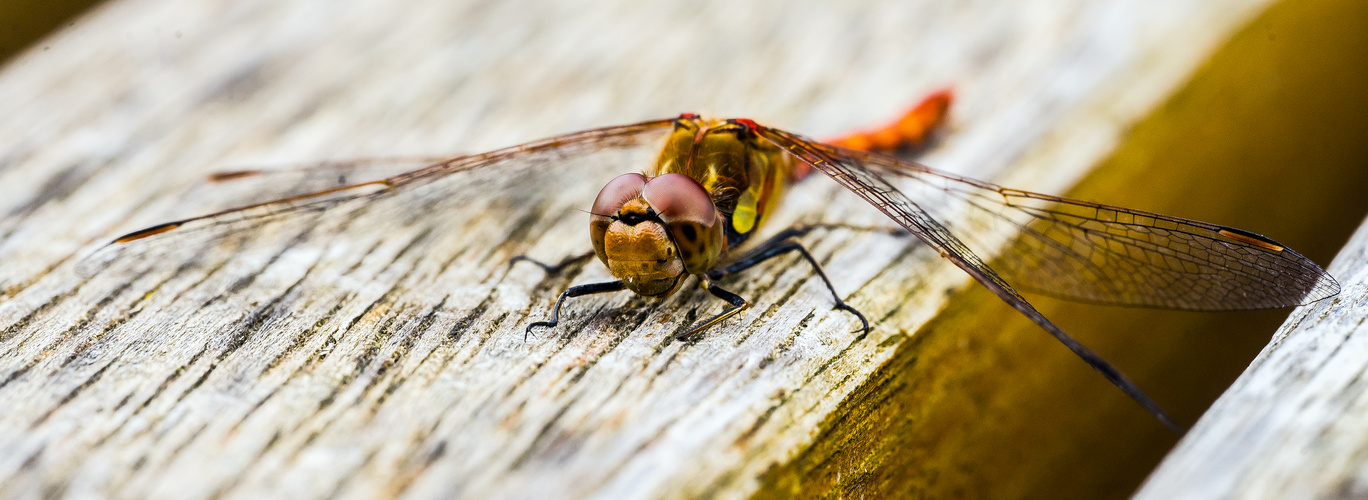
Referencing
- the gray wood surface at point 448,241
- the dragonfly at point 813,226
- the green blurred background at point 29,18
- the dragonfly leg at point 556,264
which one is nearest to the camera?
the gray wood surface at point 448,241

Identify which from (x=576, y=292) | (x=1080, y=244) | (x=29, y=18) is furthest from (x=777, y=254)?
(x=29, y=18)

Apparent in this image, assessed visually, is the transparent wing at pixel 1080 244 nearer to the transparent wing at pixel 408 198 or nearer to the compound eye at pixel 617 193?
the compound eye at pixel 617 193

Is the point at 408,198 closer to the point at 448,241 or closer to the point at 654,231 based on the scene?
the point at 448,241

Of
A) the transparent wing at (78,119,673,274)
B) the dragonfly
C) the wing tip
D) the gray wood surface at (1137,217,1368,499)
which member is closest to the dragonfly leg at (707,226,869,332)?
the dragonfly

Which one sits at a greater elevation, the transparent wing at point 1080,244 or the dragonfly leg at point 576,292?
the transparent wing at point 1080,244

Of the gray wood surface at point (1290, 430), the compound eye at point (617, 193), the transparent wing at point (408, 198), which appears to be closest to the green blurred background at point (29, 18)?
the transparent wing at point (408, 198)

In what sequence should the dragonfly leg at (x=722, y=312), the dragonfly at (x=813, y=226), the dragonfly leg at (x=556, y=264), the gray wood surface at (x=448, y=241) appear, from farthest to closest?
the dragonfly leg at (x=556, y=264), the dragonfly at (x=813, y=226), the dragonfly leg at (x=722, y=312), the gray wood surface at (x=448, y=241)
